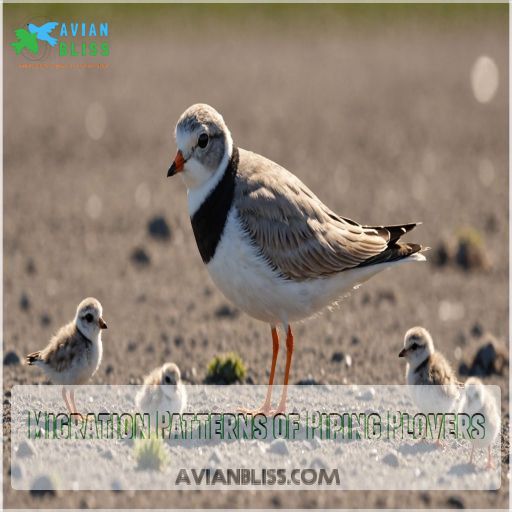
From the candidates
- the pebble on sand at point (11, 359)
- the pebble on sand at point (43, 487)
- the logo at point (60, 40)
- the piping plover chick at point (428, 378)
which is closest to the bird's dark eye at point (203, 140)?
the piping plover chick at point (428, 378)

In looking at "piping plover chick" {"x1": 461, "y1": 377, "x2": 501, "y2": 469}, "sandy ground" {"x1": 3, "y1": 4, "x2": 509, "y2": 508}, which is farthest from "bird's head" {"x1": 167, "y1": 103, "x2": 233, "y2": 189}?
"piping plover chick" {"x1": 461, "y1": 377, "x2": 501, "y2": 469}

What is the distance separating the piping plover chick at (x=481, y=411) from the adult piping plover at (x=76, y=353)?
2417 millimetres

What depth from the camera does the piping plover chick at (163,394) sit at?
22.4 ft

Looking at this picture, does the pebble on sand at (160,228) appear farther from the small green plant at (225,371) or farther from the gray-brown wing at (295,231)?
the gray-brown wing at (295,231)

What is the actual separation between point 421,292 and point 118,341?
375 cm

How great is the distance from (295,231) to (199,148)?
86cm

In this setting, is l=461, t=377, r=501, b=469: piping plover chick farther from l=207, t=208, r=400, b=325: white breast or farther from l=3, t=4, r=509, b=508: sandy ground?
l=207, t=208, r=400, b=325: white breast

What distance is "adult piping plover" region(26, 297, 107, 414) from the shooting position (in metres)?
7.10

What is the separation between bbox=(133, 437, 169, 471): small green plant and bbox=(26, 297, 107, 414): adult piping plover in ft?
3.49

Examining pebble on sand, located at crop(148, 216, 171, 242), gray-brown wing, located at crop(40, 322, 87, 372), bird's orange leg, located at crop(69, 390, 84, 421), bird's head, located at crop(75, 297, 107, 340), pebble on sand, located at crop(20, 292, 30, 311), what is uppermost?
pebble on sand, located at crop(148, 216, 171, 242)

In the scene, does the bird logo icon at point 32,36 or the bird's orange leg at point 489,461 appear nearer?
the bird's orange leg at point 489,461

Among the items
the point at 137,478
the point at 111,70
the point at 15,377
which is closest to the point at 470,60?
the point at 111,70

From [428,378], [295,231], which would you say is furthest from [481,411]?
[295,231]

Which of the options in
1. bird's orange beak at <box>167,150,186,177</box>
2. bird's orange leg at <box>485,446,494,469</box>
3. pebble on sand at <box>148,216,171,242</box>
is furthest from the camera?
pebble on sand at <box>148,216,171,242</box>
